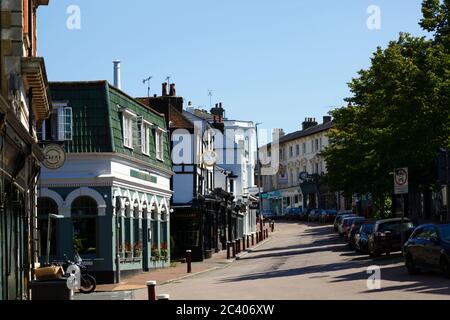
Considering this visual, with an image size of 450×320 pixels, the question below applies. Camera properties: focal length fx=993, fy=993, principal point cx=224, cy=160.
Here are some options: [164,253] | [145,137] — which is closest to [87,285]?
[145,137]

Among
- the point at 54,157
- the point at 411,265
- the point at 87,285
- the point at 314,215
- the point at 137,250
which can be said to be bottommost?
the point at 87,285

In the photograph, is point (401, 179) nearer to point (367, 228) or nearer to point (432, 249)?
point (432, 249)

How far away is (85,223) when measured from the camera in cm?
3703

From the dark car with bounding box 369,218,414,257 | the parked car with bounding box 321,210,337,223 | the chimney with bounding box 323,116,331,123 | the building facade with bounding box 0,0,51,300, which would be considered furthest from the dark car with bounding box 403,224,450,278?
the chimney with bounding box 323,116,331,123

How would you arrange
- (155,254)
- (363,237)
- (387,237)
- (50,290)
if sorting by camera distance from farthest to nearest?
(155,254)
(363,237)
(387,237)
(50,290)

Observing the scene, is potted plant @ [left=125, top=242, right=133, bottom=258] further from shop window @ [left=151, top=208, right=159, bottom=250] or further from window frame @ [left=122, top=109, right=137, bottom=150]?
shop window @ [left=151, top=208, right=159, bottom=250]

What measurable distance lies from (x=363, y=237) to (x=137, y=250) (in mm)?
9874

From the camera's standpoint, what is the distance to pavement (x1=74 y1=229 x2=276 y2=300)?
29766 mm

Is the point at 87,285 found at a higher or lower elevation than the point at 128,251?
lower

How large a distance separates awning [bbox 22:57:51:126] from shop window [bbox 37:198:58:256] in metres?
6.42

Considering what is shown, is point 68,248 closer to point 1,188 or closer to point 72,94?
point 72,94

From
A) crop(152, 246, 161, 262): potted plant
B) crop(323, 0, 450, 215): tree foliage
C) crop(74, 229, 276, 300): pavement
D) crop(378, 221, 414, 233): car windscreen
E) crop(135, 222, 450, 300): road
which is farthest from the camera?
crop(152, 246, 161, 262): potted plant

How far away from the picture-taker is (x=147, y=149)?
43375 mm
